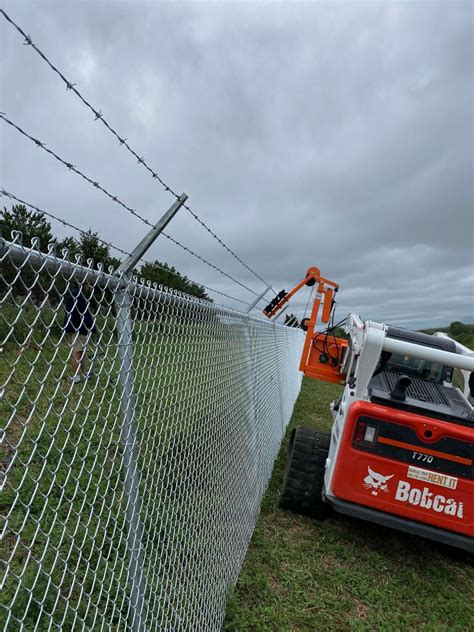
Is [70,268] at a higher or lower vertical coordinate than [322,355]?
lower

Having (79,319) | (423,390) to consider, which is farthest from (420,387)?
(79,319)

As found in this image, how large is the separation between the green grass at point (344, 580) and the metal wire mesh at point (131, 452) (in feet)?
0.81

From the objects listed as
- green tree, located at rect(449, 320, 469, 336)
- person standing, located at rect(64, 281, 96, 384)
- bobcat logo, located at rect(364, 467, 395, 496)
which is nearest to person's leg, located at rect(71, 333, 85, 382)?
person standing, located at rect(64, 281, 96, 384)

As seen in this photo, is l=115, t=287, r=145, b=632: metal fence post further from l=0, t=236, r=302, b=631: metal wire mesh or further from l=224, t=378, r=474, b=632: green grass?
l=224, t=378, r=474, b=632: green grass

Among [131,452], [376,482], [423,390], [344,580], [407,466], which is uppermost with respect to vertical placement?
[423,390]

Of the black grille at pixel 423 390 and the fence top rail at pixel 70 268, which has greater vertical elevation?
the black grille at pixel 423 390

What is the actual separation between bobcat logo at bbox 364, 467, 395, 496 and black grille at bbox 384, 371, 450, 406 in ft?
3.39

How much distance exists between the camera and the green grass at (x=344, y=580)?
316cm

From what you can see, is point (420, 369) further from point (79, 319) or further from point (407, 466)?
point (79, 319)

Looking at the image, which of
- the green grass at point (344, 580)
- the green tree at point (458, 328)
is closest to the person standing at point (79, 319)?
the green grass at point (344, 580)

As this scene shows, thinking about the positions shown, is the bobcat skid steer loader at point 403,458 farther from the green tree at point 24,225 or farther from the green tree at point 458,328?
the green tree at point 458,328

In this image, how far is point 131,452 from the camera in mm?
1600

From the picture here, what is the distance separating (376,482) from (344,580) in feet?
2.77

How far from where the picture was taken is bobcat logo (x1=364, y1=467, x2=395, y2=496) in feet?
12.3
